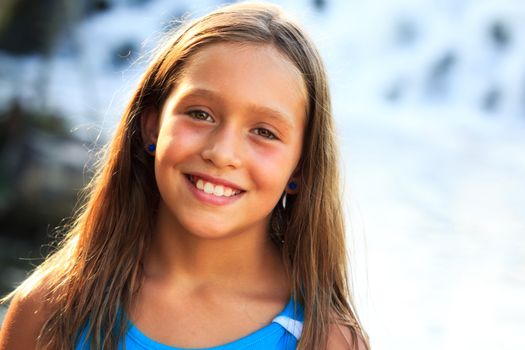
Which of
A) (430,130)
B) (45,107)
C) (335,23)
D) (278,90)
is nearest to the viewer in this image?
(278,90)

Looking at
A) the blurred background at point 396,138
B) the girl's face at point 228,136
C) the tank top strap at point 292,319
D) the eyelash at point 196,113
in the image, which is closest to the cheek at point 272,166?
the girl's face at point 228,136

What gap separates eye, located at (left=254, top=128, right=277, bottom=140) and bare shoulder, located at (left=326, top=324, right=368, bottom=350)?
14.2 inches

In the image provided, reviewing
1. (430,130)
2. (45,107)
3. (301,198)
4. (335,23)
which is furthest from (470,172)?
(301,198)

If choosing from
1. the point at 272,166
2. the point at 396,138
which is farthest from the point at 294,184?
the point at 396,138

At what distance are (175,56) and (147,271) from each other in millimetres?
407

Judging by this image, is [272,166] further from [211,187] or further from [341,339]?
[341,339]

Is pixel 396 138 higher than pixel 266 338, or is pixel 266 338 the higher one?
pixel 396 138

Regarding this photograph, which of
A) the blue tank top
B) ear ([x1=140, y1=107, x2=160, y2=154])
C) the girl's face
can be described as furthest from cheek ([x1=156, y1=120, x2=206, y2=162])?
the blue tank top

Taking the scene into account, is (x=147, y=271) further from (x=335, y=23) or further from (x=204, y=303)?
(x=335, y=23)

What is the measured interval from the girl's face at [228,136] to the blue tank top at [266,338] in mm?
185

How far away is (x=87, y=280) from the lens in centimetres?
167

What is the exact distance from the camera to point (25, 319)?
1.68 meters

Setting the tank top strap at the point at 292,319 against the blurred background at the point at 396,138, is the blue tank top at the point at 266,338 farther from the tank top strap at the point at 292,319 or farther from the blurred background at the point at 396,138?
the blurred background at the point at 396,138

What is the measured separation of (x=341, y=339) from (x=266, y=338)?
0.44ft
